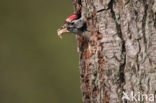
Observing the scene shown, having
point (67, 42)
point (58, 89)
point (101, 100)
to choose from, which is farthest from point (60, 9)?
point (101, 100)

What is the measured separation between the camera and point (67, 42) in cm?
457

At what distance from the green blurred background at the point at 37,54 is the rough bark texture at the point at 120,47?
3.03 metres

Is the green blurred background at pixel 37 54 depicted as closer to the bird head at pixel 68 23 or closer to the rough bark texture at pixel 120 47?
the bird head at pixel 68 23

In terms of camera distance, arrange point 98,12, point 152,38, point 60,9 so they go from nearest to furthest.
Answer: point 152,38, point 98,12, point 60,9

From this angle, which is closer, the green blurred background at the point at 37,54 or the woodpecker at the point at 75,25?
the woodpecker at the point at 75,25

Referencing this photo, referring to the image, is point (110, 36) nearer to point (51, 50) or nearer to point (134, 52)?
point (134, 52)

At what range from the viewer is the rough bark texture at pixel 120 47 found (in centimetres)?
129

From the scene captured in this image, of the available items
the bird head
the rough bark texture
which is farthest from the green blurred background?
the rough bark texture

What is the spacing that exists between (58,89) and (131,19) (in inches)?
135

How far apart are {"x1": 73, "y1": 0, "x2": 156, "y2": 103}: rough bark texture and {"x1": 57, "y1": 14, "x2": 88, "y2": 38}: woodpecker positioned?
1.2 inches

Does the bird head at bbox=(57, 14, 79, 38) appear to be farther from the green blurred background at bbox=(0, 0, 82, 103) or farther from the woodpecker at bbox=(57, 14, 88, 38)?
the green blurred background at bbox=(0, 0, 82, 103)

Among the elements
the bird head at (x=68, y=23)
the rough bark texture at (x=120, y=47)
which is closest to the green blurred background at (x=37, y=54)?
the bird head at (x=68, y=23)

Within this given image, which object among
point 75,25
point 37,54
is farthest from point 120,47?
point 37,54

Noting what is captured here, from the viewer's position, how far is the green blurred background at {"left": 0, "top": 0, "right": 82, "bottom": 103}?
179 inches
